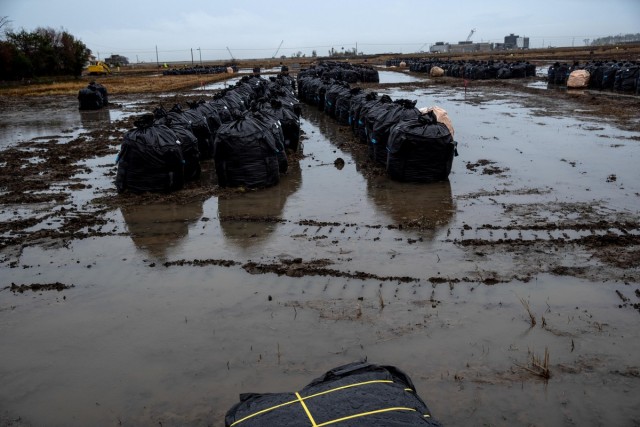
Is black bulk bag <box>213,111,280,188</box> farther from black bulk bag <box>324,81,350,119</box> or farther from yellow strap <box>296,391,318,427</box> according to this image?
black bulk bag <box>324,81,350,119</box>

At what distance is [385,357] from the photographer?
3725 millimetres

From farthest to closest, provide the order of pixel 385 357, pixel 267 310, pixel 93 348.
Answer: pixel 267 310
pixel 93 348
pixel 385 357

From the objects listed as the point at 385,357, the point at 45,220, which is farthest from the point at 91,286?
the point at 385,357

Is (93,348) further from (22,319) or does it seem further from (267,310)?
(267,310)

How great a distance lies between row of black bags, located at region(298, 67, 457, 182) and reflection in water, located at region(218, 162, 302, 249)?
5.77 feet

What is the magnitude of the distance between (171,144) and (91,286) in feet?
10.9

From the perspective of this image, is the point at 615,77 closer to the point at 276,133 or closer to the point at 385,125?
the point at 385,125

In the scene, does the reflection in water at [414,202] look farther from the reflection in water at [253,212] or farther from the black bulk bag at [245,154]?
the black bulk bag at [245,154]

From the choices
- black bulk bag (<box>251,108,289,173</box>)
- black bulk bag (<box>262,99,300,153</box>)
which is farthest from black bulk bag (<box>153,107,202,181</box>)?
black bulk bag (<box>262,99,300,153</box>)

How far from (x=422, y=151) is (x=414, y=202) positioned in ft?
3.80

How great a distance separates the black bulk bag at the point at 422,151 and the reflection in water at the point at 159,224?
3323 millimetres

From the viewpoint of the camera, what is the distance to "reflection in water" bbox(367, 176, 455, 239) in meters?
6.47

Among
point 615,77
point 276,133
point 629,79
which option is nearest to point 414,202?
point 276,133

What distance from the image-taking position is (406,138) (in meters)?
8.00
